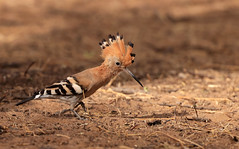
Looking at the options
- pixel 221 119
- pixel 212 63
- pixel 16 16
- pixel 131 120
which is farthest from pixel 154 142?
pixel 16 16

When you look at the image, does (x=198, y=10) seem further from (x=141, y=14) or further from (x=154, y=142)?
(x=154, y=142)

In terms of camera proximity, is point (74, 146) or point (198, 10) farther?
point (198, 10)

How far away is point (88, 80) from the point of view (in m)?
4.49

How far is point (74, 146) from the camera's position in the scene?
3.48 metres

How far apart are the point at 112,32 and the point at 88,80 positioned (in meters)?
5.72

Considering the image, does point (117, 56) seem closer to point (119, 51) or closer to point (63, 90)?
point (119, 51)

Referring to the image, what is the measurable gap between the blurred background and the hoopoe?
155 centimetres

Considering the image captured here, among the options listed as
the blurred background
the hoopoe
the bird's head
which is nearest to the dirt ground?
the blurred background

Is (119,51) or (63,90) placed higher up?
(119,51)

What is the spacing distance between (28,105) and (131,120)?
4.84 ft

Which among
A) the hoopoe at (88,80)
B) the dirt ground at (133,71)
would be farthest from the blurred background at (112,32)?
the hoopoe at (88,80)

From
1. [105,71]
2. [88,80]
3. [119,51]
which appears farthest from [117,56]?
[88,80]

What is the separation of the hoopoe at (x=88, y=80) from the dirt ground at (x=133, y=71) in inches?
10.0

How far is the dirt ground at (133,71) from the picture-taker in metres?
3.90
